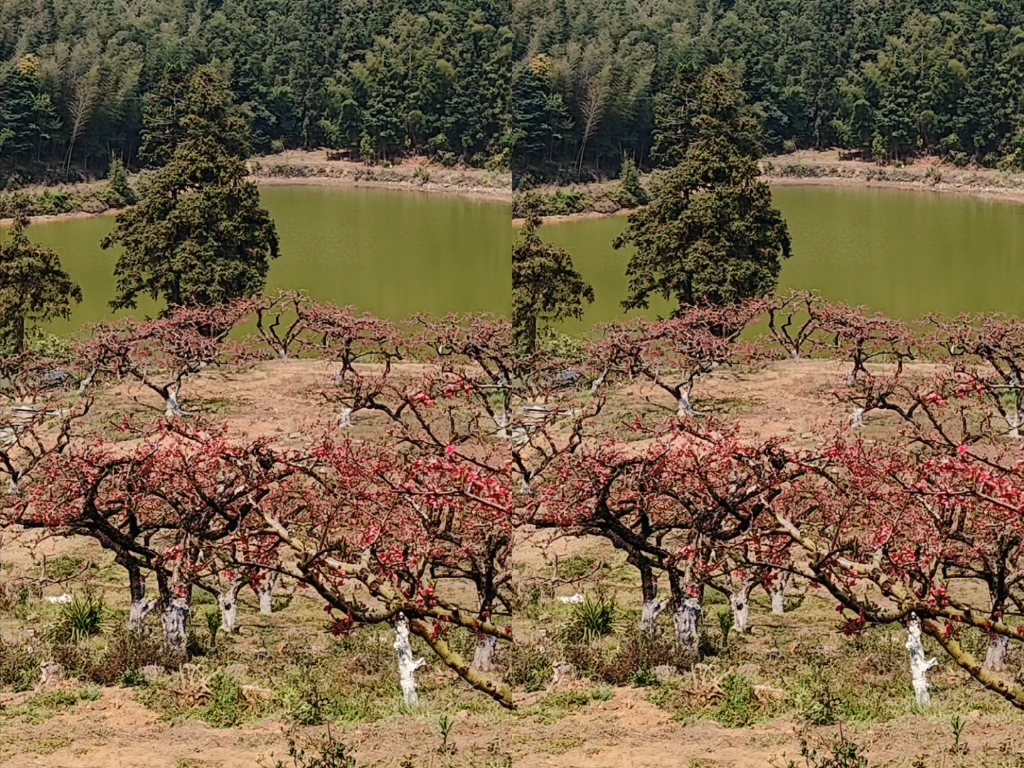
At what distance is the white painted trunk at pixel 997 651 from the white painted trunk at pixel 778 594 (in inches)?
30.8

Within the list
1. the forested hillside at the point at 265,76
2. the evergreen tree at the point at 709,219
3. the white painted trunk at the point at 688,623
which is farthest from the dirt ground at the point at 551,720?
the forested hillside at the point at 265,76

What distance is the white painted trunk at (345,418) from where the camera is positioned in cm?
513

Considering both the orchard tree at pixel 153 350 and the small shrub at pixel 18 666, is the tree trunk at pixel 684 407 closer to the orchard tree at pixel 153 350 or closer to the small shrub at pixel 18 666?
the orchard tree at pixel 153 350

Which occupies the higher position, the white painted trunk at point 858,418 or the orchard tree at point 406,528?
the white painted trunk at point 858,418

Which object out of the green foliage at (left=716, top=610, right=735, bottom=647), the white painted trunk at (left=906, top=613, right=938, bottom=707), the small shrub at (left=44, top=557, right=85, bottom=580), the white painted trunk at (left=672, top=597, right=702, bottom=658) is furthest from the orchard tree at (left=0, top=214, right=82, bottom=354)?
the white painted trunk at (left=906, top=613, right=938, bottom=707)

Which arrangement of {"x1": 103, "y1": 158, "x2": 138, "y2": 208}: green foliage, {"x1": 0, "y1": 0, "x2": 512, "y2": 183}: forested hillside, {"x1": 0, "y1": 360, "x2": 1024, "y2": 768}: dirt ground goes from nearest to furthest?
1. {"x1": 0, "y1": 360, "x2": 1024, "y2": 768}: dirt ground
2. {"x1": 103, "y1": 158, "x2": 138, "y2": 208}: green foliage
3. {"x1": 0, "y1": 0, "x2": 512, "y2": 183}: forested hillside

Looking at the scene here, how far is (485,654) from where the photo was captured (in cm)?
488

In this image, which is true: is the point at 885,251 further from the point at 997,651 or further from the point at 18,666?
the point at 18,666

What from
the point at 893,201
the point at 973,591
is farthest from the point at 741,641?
the point at 893,201

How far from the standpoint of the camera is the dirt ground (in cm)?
461

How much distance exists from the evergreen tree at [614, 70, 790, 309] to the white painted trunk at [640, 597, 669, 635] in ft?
3.45

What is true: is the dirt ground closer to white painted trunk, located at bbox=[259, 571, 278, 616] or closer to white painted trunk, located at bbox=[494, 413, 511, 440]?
white painted trunk, located at bbox=[259, 571, 278, 616]

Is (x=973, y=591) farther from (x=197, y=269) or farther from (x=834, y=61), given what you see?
(x=197, y=269)

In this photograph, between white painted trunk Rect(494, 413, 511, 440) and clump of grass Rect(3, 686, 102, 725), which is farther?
white painted trunk Rect(494, 413, 511, 440)
